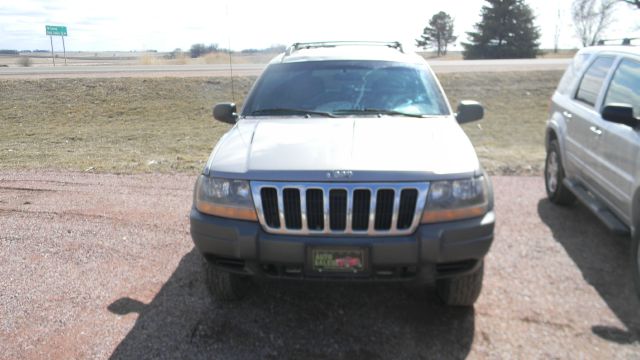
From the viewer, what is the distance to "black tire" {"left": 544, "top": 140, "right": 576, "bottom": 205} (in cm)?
604

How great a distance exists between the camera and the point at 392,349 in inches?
127

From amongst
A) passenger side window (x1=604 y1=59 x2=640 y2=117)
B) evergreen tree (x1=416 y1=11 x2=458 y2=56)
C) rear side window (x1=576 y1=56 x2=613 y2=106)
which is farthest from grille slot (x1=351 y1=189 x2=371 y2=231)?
evergreen tree (x1=416 y1=11 x2=458 y2=56)

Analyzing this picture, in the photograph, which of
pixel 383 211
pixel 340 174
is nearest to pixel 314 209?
pixel 340 174

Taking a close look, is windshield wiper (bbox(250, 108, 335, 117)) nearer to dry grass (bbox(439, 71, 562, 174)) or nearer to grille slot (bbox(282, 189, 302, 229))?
grille slot (bbox(282, 189, 302, 229))

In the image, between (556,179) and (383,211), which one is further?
(556,179)

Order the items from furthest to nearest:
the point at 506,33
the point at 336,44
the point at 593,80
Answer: the point at 506,33, the point at 336,44, the point at 593,80

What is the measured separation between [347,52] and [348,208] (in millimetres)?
2347

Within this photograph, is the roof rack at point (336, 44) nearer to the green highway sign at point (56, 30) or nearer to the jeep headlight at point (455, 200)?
the jeep headlight at point (455, 200)

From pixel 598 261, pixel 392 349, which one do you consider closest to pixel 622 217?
pixel 598 261

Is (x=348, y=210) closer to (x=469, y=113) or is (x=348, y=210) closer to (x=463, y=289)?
(x=463, y=289)

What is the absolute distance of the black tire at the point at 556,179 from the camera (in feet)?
19.8

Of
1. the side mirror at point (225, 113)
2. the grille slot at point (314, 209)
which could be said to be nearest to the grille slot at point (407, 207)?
the grille slot at point (314, 209)

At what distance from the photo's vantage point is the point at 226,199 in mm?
3246

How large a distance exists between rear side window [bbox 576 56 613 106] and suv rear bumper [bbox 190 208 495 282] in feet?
9.11
